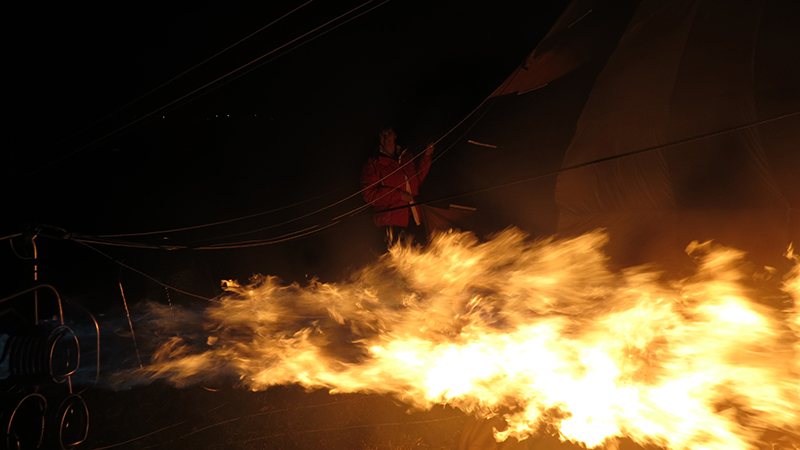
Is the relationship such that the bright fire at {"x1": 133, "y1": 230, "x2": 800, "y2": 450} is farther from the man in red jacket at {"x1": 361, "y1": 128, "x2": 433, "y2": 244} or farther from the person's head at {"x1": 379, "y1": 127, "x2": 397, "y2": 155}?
the person's head at {"x1": 379, "y1": 127, "x2": 397, "y2": 155}

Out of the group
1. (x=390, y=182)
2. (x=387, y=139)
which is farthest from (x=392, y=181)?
(x=387, y=139)

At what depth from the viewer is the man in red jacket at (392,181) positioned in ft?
17.8

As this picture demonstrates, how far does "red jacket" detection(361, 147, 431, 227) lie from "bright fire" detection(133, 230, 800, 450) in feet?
2.68

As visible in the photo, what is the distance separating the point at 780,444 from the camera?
1.99 metres

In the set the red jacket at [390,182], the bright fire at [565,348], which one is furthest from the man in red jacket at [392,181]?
the bright fire at [565,348]

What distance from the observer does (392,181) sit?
5.54 metres

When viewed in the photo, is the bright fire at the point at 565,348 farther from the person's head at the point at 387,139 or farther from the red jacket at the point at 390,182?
the person's head at the point at 387,139

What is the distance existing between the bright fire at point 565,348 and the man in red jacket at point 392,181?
0.81 m

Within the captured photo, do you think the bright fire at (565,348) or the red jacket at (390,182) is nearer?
the bright fire at (565,348)

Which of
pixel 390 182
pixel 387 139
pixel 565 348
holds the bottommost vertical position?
pixel 565 348

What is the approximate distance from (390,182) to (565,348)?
3.24 m

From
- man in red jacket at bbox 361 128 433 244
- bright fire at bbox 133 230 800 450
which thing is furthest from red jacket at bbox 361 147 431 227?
bright fire at bbox 133 230 800 450

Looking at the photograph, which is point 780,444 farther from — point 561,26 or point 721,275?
point 561,26

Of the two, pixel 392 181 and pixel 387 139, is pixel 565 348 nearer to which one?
pixel 392 181
